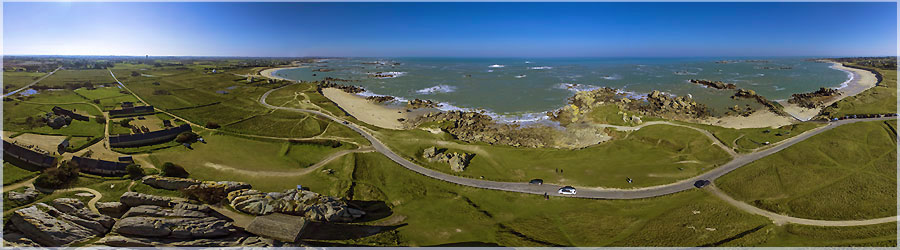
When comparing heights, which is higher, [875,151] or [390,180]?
[875,151]

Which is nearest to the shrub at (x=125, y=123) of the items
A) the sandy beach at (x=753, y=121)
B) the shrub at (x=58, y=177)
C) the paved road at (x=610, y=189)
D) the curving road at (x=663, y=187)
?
the shrub at (x=58, y=177)

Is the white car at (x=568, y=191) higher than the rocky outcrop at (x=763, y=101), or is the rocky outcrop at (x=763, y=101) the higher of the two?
the rocky outcrop at (x=763, y=101)

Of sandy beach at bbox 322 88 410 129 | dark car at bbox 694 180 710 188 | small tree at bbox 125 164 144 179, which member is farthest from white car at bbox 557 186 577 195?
small tree at bbox 125 164 144 179

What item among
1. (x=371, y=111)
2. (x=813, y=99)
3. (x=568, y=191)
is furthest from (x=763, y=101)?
(x=371, y=111)

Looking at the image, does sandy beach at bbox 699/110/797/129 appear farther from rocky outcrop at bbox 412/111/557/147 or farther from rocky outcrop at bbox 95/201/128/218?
rocky outcrop at bbox 95/201/128/218

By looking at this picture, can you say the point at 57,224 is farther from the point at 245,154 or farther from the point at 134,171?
the point at 245,154

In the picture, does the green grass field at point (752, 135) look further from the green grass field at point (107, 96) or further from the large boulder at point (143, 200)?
the green grass field at point (107, 96)

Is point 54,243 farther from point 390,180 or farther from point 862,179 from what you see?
point 862,179

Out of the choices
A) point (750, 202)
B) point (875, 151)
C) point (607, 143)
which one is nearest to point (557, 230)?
point (750, 202)
